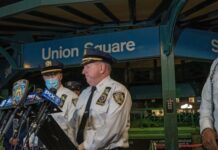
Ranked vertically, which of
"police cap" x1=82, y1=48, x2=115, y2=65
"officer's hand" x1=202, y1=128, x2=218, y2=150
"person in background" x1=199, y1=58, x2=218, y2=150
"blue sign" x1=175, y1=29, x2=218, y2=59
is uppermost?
"blue sign" x1=175, y1=29, x2=218, y2=59

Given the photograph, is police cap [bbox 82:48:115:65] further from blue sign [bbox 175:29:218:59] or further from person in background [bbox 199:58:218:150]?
blue sign [bbox 175:29:218:59]

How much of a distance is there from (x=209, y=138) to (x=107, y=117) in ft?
3.02

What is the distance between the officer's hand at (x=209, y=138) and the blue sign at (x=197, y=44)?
3396 mm

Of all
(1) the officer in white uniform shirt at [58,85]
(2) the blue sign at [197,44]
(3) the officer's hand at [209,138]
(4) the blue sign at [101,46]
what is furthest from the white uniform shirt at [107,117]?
(2) the blue sign at [197,44]

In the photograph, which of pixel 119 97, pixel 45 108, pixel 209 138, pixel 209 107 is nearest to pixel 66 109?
A: pixel 119 97

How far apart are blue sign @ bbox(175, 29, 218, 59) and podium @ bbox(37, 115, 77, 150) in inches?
A: 128

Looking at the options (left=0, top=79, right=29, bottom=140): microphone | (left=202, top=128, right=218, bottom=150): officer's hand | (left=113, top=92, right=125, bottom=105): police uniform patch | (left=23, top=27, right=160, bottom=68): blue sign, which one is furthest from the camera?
(left=23, top=27, right=160, bottom=68): blue sign

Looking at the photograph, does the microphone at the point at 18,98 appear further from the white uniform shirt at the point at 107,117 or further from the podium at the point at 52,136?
the white uniform shirt at the point at 107,117

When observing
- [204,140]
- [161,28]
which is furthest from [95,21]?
[204,140]

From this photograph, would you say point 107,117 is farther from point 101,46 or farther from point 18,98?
point 101,46

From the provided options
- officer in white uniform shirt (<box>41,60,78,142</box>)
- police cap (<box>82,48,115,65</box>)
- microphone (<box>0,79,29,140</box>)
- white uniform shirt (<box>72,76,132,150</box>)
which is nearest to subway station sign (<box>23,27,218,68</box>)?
officer in white uniform shirt (<box>41,60,78,142</box>)

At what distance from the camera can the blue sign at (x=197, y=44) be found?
6.32m

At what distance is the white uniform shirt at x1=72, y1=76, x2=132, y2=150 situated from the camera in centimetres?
346

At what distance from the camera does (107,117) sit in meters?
3.50
